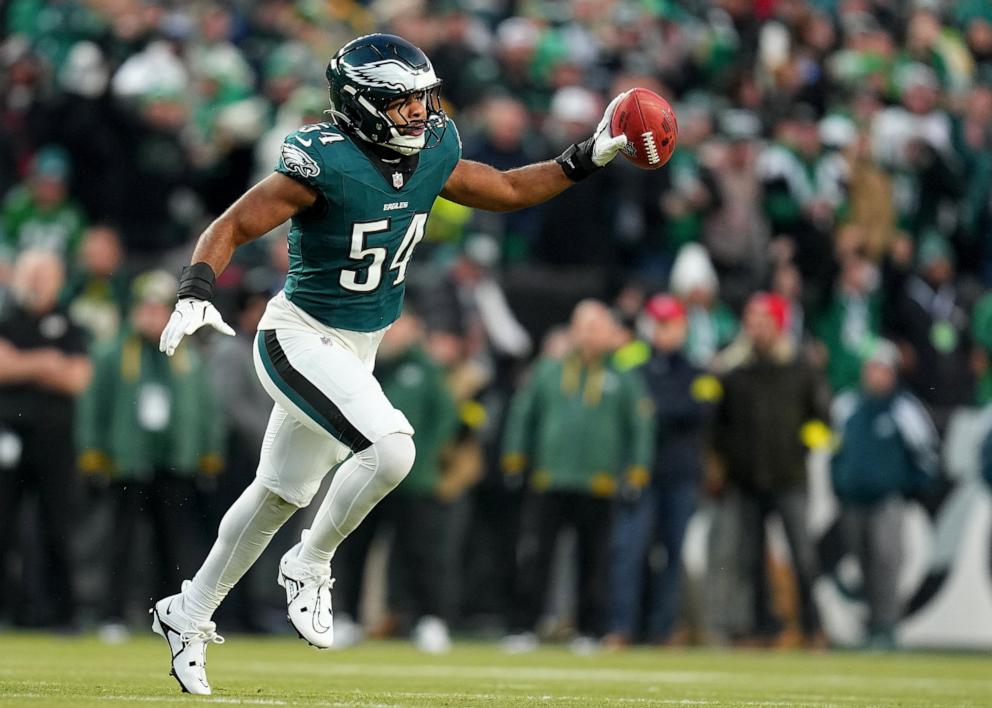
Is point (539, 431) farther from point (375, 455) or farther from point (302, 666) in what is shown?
point (375, 455)

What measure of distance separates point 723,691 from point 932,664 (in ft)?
11.9

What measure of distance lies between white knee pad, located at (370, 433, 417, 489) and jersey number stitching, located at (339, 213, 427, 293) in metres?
0.61

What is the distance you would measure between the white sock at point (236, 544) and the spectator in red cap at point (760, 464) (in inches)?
243

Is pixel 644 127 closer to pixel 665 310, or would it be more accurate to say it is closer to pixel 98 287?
pixel 665 310

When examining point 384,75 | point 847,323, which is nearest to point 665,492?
point 847,323

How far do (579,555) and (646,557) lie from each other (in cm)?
48

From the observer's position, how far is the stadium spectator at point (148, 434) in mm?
11711

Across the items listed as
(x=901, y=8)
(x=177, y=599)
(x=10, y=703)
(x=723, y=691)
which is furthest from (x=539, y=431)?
(x=901, y=8)

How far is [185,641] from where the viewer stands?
6.93 meters

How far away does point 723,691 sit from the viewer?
8242mm

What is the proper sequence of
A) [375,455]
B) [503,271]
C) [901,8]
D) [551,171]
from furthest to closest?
[901,8], [503,271], [551,171], [375,455]

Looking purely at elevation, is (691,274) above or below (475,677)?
above

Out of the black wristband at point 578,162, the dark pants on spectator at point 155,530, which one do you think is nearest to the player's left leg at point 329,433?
the black wristband at point 578,162

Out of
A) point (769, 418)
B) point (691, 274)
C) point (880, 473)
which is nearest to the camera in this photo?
point (769, 418)
